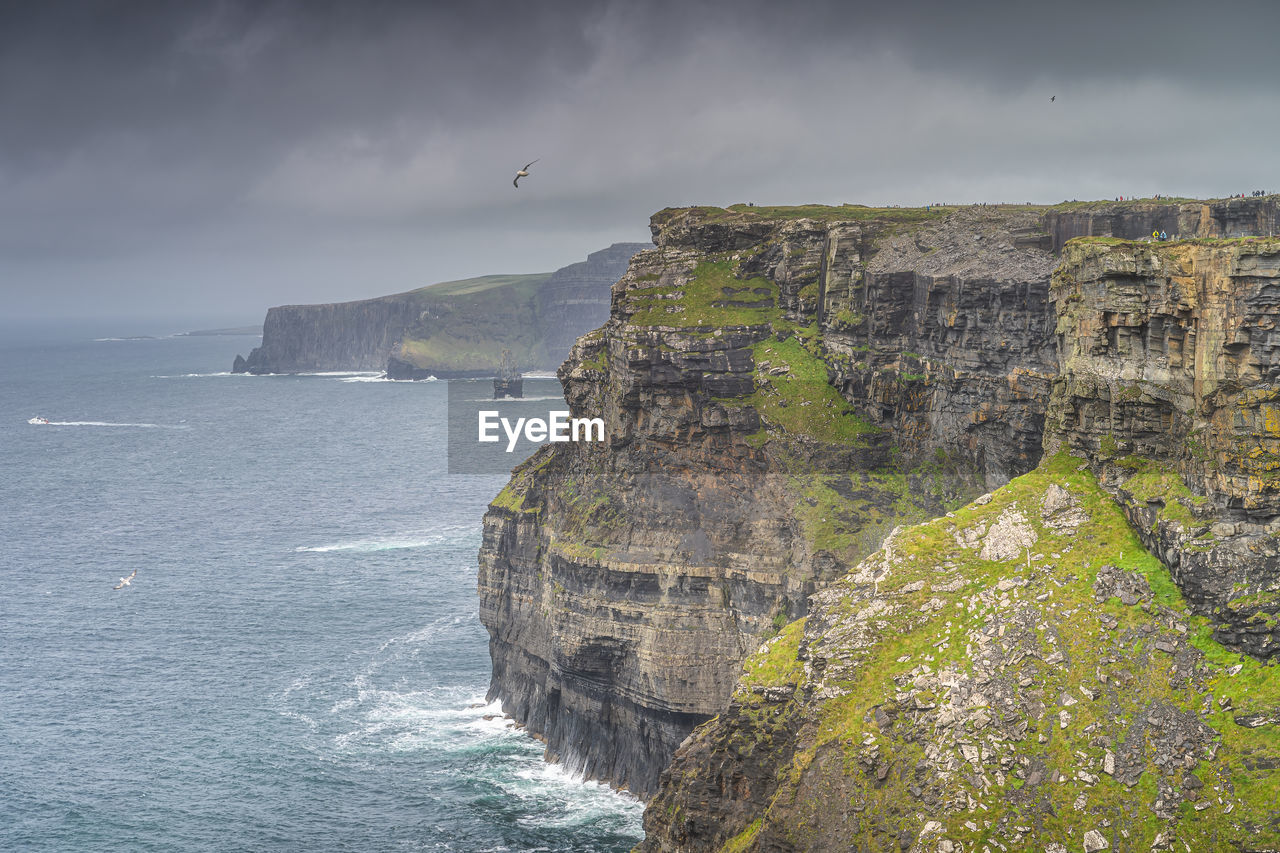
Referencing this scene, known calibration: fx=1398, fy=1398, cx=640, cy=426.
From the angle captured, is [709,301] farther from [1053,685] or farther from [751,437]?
[1053,685]

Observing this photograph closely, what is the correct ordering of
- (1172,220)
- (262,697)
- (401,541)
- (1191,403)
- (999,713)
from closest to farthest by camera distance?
(999,713) < (1191,403) < (1172,220) < (262,697) < (401,541)

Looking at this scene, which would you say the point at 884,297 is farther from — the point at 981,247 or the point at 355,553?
the point at 355,553

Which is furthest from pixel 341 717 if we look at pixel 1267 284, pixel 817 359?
pixel 1267 284

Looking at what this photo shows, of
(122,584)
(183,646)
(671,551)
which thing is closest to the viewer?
(671,551)

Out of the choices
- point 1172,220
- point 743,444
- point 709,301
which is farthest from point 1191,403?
point 709,301

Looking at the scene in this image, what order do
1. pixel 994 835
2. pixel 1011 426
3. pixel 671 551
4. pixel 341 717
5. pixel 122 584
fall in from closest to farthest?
pixel 994 835 < pixel 1011 426 < pixel 671 551 < pixel 341 717 < pixel 122 584

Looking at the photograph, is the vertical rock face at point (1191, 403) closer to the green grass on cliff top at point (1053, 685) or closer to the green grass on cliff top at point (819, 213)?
the green grass on cliff top at point (1053, 685)

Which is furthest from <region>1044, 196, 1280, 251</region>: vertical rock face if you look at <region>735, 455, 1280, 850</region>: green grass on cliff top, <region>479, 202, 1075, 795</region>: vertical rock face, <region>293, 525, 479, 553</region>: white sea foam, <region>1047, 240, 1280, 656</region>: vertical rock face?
<region>293, 525, 479, 553</region>: white sea foam
